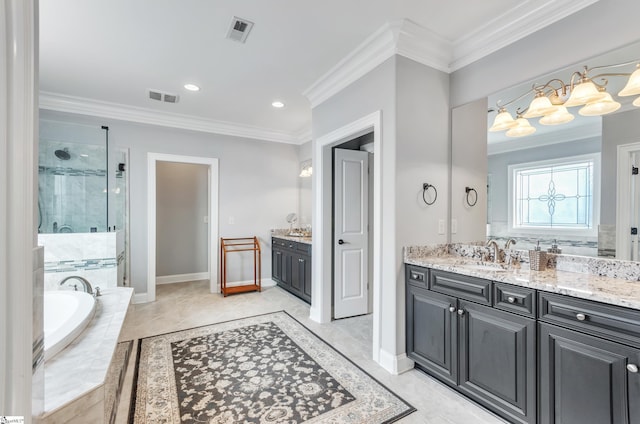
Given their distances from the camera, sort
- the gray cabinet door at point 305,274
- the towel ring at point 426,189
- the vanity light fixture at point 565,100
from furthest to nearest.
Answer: the gray cabinet door at point 305,274, the towel ring at point 426,189, the vanity light fixture at point 565,100

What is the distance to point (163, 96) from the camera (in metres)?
3.52

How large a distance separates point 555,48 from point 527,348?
73.5 inches

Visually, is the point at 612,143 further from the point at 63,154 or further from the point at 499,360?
the point at 63,154

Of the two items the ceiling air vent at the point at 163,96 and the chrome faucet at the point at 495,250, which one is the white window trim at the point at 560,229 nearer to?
the chrome faucet at the point at 495,250

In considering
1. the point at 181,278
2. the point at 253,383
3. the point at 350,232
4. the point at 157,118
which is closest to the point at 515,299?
the point at 253,383

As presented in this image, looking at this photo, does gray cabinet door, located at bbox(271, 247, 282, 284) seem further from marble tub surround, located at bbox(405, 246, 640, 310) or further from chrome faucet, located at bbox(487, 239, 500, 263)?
chrome faucet, located at bbox(487, 239, 500, 263)

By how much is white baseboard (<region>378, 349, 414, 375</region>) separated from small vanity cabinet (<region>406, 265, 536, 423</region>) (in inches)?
3.2

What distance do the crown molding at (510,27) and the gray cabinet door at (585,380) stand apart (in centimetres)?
190

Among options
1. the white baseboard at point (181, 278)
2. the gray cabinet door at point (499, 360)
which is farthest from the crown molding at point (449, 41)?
the white baseboard at point (181, 278)

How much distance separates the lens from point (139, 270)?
4.05 metres

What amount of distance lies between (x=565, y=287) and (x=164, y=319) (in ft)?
12.1

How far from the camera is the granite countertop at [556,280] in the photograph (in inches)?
52.9

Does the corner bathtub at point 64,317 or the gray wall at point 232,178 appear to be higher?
the gray wall at point 232,178

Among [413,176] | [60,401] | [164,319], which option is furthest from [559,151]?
[164,319]
